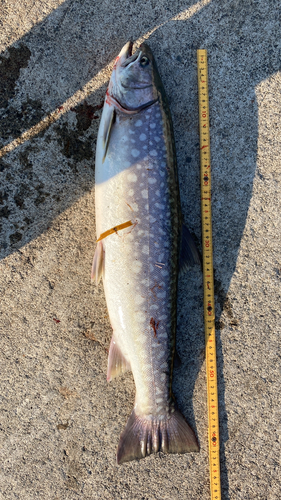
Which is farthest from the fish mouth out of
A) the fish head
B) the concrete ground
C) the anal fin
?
the anal fin

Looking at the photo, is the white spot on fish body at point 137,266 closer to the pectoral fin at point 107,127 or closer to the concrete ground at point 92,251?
the concrete ground at point 92,251

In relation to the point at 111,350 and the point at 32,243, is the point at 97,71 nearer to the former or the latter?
the point at 32,243

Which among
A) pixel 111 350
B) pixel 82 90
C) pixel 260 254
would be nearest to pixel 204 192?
pixel 260 254

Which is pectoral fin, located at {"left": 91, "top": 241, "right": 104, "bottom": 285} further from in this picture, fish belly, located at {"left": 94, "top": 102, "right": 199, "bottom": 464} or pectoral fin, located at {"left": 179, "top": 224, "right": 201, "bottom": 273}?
pectoral fin, located at {"left": 179, "top": 224, "right": 201, "bottom": 273}

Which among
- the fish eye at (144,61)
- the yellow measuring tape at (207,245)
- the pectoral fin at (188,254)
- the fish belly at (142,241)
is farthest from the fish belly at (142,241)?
the yellow measuring tape at (207,245)

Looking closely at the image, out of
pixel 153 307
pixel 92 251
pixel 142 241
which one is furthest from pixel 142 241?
pixel 92 251
